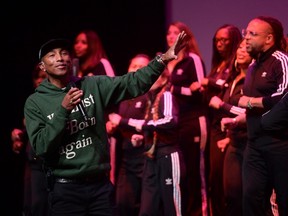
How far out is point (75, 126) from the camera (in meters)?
3.58

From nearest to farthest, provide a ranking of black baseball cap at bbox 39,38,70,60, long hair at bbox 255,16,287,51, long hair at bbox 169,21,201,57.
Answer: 1. black baseball cap at bbox 39,38,70,60
2. long hair at bbox 255,16,287,51
3. long hair at bbox 169,21,201,57

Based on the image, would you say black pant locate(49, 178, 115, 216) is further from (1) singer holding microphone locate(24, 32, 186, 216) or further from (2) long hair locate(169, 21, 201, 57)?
(2) long hair locate(169, 21, 201, 57)

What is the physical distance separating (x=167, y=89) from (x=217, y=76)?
49cm

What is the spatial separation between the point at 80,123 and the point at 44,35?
3238 mm

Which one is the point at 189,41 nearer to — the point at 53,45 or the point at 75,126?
the point at 53,45

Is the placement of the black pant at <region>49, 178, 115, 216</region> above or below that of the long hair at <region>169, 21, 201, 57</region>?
below

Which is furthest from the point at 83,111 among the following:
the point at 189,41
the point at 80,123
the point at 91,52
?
the point at 91,52

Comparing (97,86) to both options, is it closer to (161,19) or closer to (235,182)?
(235,182)

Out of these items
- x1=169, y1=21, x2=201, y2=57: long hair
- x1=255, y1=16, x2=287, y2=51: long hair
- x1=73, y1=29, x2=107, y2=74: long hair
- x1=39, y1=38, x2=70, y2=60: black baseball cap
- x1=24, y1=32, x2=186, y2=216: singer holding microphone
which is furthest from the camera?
x1=73, y1=29, x2=107, y2=74: long hair

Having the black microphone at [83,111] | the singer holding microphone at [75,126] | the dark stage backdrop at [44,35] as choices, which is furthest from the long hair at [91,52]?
the black microphone at [83,111]

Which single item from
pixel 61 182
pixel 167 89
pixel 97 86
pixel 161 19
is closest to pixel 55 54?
pixel 97 86

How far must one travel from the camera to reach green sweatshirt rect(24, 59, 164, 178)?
11.5 ft

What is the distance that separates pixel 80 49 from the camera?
598cm

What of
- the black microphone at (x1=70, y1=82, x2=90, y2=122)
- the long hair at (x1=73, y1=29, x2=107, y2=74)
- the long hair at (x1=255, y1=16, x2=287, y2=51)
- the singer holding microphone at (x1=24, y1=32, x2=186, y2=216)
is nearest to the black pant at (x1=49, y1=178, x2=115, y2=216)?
the singer holding microphone at (x1=24, y1=32, x2=186, y2=216)
